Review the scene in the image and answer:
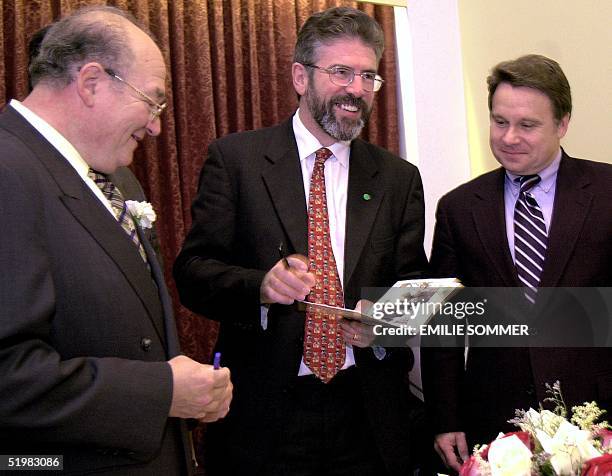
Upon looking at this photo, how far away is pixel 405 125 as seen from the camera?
443cm

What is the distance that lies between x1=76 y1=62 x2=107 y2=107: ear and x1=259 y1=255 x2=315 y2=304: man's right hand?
69 centimetres

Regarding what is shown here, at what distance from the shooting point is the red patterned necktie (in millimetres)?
2250

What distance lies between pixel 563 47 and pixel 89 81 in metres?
2.75

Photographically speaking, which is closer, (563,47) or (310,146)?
(310,146)

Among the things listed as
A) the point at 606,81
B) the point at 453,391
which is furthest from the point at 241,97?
the point at 453,391

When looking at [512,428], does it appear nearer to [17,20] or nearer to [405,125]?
[405,125]

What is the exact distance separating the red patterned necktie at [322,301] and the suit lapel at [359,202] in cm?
6

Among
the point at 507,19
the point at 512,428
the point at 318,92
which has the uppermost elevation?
the point at 507,19

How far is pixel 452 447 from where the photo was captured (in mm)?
2439

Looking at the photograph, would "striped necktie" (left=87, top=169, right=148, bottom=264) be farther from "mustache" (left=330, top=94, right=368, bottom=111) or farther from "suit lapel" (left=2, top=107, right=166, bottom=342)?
"mustache" (left=330, top=94, right=368, bottom=111)

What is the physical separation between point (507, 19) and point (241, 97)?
5.28 ft

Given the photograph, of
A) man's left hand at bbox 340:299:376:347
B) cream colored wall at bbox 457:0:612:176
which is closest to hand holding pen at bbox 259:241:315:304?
man's left hand at bbox 340:299:376:347
